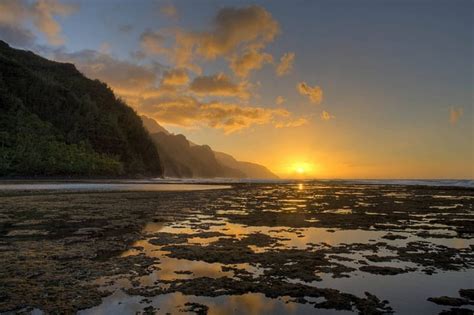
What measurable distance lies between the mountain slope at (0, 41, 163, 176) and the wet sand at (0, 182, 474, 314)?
9567cm

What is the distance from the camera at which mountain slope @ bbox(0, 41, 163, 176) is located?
10744 centimetres

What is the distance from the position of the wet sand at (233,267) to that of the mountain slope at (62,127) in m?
95.7

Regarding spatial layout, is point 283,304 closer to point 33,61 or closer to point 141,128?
point 141,128

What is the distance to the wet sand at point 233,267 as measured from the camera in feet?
29.8

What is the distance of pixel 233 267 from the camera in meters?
12.6

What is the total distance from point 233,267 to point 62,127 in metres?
142

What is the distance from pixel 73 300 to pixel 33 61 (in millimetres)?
206699

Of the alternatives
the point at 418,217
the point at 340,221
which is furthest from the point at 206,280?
the point at 418,217

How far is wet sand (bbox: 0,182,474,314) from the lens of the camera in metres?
9.09

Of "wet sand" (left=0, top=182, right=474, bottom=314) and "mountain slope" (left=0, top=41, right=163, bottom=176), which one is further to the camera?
"mountain slope" (left=0, top=41, right=163, bottom=176)

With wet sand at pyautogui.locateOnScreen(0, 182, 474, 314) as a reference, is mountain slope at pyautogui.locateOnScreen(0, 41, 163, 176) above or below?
above

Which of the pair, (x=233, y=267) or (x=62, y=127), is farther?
(x=62, y=127)

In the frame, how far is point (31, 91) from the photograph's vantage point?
447ft

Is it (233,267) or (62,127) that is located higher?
(62,127)
